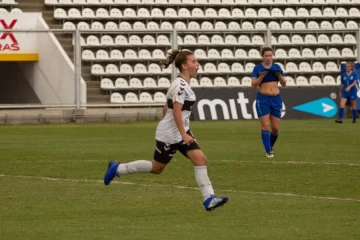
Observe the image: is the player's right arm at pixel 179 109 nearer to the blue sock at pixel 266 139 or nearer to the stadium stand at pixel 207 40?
the blue sock at pixel 266 139

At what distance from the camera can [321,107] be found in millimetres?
36031

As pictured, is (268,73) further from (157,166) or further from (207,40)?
(207,40)

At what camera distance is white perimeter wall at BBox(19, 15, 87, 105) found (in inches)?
1366

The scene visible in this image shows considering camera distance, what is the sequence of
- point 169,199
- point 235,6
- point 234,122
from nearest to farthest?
point 169,199 < point 234,122 < point 235,6

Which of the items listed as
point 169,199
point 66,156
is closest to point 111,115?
point 66,156

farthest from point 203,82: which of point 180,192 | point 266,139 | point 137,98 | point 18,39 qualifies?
point 180,192

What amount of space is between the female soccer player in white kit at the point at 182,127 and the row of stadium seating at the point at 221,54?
966 inches

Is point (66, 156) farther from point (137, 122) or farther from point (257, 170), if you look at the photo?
point (137, 122)

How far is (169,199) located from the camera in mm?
13062

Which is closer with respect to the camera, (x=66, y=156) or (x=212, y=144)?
(x=66, y=156)

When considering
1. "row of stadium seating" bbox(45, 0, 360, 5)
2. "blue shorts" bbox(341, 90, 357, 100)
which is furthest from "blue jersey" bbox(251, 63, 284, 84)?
"row of stadium seating" bbox(45, 0, 360, 5)

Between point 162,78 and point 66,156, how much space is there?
16692 mm

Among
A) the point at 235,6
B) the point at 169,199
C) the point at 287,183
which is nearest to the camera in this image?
the point at 169,199

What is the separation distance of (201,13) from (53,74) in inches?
294
